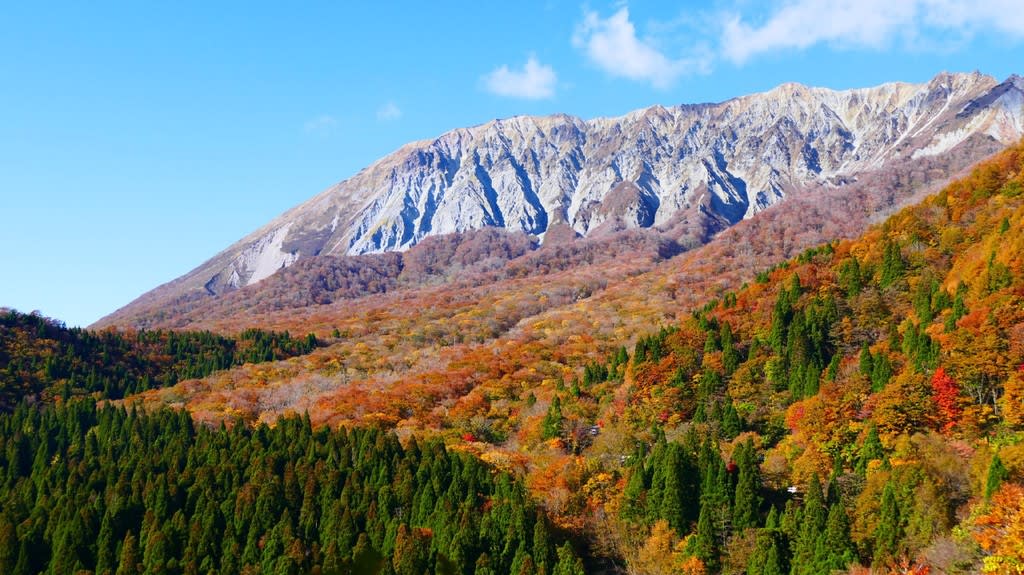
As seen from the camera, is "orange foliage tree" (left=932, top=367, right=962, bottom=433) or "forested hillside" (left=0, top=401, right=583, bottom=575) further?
"orange foliage tree" (left=932, top=367, right=962, bottom=433)

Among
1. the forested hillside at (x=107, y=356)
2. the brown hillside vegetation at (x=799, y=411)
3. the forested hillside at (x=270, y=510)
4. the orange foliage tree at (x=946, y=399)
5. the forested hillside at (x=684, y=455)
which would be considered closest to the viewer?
the brown hillside vegetation at (x=799, y=411)

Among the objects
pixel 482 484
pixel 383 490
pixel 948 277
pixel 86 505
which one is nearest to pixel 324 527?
pixel 383 490

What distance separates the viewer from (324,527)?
238 ft

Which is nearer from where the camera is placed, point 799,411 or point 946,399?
point 946,399

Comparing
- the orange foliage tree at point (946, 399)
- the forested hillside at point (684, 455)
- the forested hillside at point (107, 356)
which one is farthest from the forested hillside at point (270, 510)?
the forested hillside at point (107, 356)

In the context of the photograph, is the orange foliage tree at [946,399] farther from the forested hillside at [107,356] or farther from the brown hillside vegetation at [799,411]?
the forested hillside at [107,356]

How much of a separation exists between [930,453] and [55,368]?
13316 centimetres

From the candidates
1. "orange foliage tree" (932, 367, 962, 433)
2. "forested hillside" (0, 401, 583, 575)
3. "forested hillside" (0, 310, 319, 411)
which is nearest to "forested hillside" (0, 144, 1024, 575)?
"orange foliage tree" (932, 367, 962, 433)

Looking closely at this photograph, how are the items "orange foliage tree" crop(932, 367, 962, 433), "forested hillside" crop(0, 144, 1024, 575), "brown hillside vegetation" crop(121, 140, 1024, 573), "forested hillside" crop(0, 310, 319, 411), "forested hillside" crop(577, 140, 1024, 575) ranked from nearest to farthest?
"forested hillside" crop(577, 140, 1024, 575)
"brown hillside vegetation" crop(121, 140, 1024, 573)
"forested hillside" crop(0, 144, 1024, 575)
"orange foliage tree" crop(932, 367, 962, 433)
"forested hillside" crop(0, 310, 319, 411)

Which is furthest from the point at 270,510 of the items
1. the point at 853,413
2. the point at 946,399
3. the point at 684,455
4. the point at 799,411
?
the point at 946,399

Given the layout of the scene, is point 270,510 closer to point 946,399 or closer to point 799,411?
point 799,411

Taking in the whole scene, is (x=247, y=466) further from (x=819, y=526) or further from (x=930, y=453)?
(x=930, y=453)

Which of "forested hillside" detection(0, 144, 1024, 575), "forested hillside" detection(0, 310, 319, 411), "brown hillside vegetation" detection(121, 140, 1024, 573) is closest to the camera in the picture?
"brown hillside vegetation" detection(121, 140, 1024, 573)

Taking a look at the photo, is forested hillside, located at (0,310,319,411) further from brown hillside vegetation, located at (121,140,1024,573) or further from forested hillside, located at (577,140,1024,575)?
forested hillside, located at (577,140,1024,575)
